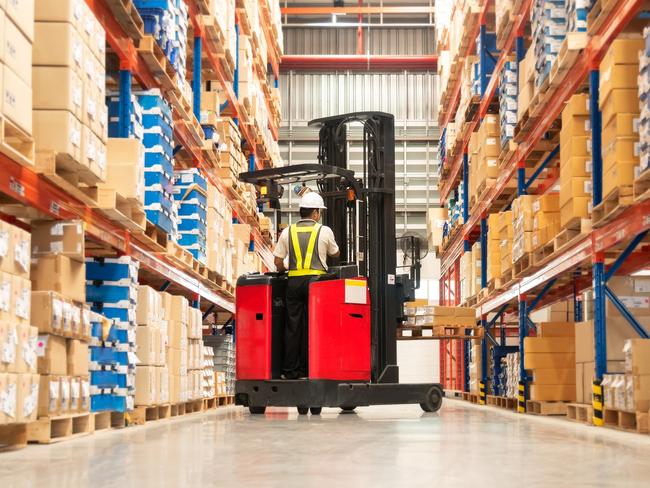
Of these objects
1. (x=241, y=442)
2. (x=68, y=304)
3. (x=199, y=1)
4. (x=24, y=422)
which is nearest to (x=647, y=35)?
(x=241, y=442)

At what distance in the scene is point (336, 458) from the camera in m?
4.22

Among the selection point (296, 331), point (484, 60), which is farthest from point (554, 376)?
point (484, 60)

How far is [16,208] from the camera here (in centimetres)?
558

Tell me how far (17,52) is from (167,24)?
11.3ft

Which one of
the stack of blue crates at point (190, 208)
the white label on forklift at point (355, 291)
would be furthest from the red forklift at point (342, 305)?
the stack of blue crates at point (190, 208)

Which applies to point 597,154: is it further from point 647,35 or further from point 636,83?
point 647,35

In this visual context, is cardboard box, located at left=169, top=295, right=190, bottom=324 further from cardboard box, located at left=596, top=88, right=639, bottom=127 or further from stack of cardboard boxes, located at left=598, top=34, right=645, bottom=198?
cardboard box, located at left=596, top=88, right=639, bottom=127

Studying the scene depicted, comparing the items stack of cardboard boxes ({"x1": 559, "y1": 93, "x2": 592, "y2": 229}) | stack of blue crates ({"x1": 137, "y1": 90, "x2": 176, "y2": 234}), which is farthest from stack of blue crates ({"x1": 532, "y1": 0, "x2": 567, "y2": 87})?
stack of blue crates ({"x1": 137, "y1": 90, "x2": 176, "y2": 234})

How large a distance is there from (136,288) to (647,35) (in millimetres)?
3897

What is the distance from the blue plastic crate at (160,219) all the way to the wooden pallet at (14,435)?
2.94m

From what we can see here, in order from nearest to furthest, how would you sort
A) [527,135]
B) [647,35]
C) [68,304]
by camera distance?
[68,304] → [647,35] → [527,135]

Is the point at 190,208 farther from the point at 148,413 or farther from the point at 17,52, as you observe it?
the point at 17,52

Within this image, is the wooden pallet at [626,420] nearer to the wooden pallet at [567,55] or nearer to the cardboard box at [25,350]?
the wooden pallet at [567,55]

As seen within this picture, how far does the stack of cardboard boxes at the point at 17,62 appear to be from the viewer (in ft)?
15.0
